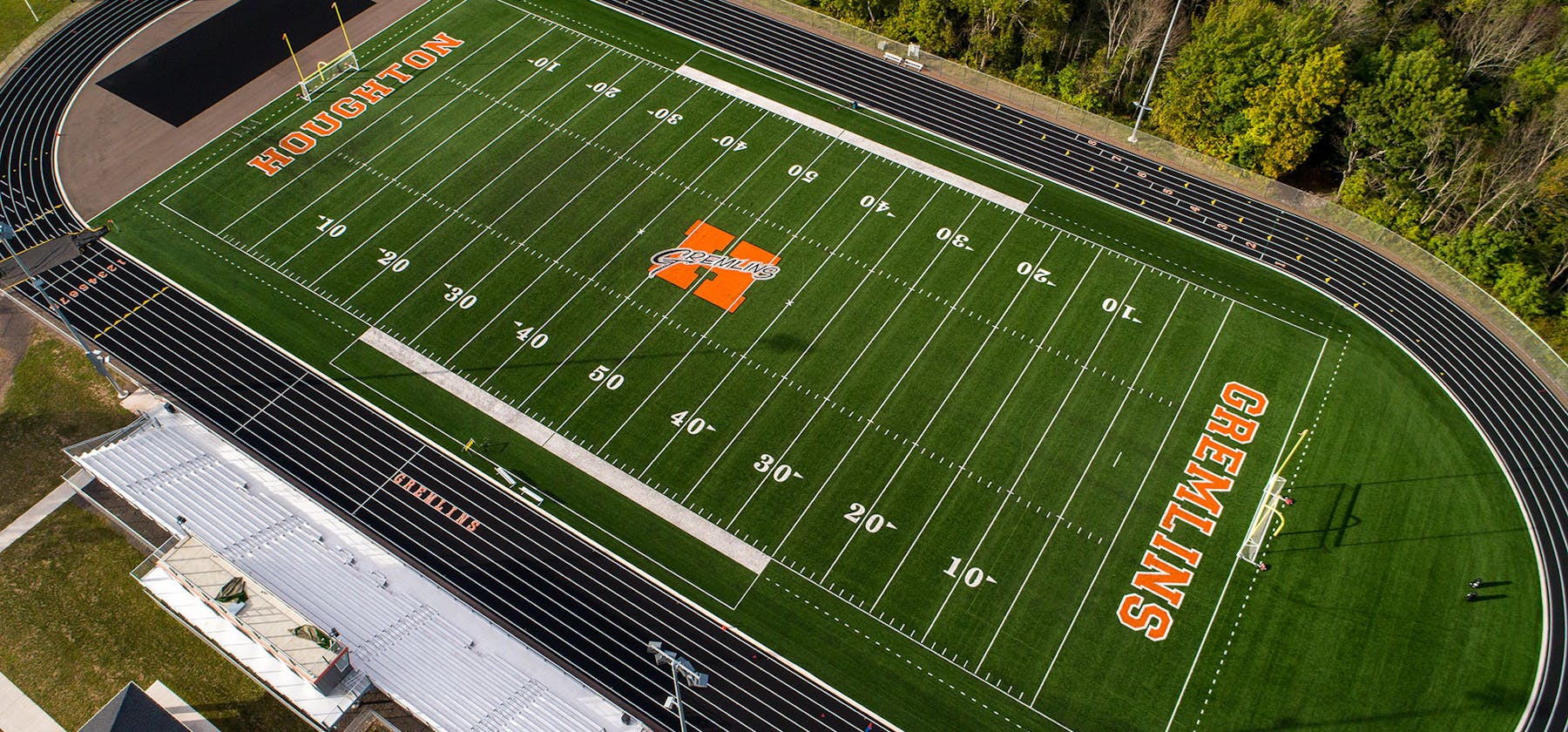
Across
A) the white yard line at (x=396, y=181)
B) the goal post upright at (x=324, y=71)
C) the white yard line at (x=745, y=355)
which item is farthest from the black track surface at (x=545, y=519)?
the goal post upright at (x=324, y=71)

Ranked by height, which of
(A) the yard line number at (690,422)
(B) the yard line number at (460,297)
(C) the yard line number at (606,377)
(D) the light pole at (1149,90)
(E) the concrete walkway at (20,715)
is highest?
(D) the light pole at (1149,90)

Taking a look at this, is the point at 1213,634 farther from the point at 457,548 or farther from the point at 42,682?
the point at 42,682

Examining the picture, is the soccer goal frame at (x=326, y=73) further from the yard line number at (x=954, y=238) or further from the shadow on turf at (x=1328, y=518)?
the shadow on turf at (x=1328, y=518)

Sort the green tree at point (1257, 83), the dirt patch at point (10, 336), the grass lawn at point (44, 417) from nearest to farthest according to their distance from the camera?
the grass lawn at point (44, 417)
the dirt patch at point (10, 336)
the green tree at point (1257, 83)

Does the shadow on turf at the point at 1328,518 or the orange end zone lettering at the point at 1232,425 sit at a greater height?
the orange end zone lettering at the point at 1232,425

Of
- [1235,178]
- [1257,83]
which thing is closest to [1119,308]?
[1235,178]

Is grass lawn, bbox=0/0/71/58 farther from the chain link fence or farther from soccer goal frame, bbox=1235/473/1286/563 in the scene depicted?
soccer goal frame, bbox=1235/473/1286/563

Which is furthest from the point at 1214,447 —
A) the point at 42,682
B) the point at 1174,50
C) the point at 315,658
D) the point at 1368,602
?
the point at 42,682
